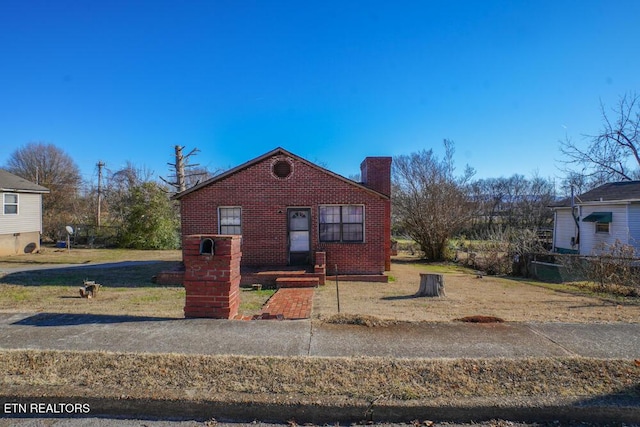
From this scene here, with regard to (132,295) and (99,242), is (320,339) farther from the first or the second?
(99,242)

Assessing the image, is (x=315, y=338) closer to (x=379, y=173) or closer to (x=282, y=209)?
(x=282, y=209)

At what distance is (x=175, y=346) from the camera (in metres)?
4.31

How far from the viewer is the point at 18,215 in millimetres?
20406

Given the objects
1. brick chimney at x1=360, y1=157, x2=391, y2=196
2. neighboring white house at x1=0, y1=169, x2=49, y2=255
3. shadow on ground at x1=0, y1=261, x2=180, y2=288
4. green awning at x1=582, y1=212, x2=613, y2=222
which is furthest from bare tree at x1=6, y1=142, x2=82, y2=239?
green awning at x1=582, y1=212, x2=613, y2=222

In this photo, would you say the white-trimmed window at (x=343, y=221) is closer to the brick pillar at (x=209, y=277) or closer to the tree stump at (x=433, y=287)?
the tree stump at (x=433, y=287)

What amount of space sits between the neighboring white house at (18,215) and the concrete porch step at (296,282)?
1763 centimetres

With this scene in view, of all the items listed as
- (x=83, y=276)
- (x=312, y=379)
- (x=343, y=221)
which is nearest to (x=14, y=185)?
(x=83, y=276)

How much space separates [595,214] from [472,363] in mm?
20953

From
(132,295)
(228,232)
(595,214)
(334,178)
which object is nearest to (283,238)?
(228,232)

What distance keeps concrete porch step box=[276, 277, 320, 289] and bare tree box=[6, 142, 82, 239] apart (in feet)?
77.7

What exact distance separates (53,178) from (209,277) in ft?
135

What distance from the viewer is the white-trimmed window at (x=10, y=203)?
1980 centimetres

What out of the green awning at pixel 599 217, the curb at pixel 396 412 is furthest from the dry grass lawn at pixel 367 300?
the green awning at pixel 599 217

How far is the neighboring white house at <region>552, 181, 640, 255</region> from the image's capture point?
1819 centimetres
